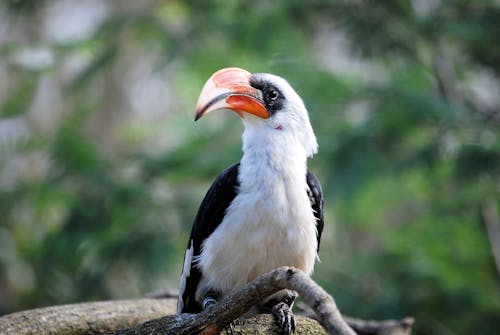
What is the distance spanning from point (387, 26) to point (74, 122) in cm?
378

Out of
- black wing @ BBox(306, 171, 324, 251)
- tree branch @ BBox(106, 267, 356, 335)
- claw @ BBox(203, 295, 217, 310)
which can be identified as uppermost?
black wing @ BBox(306, 171, 324, 251)

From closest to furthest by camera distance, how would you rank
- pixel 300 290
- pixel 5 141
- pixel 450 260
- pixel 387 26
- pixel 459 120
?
pixel 300 290
pixel 459 120
pixel 450 260
pixel 387 26
pixel 5 141

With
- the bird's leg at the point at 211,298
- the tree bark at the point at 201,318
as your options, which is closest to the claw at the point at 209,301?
the bird's leg at the point at 211,298

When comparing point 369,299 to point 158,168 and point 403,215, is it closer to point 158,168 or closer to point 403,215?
point 158,168

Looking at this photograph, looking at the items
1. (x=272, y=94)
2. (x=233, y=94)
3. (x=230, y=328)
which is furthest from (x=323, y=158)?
(x=230, y=328)

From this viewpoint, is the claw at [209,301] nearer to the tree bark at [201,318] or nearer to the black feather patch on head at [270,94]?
the tree bark at [201,318]

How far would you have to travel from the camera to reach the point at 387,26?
8.57 meters

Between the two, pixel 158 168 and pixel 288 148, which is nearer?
pixel 288 148

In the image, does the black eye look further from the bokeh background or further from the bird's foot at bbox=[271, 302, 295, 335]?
the bokeh background

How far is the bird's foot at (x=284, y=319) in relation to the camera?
3.87 m

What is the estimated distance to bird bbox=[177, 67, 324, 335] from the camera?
4.12m

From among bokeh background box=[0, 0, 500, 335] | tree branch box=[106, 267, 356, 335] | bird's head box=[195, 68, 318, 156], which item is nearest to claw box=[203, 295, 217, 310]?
tree branch box=[106, 267, 356, 335]

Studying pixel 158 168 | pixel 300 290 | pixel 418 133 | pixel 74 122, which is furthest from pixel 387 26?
pixel 300 290

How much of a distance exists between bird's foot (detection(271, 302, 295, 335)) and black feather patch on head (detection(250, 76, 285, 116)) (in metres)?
1.25
